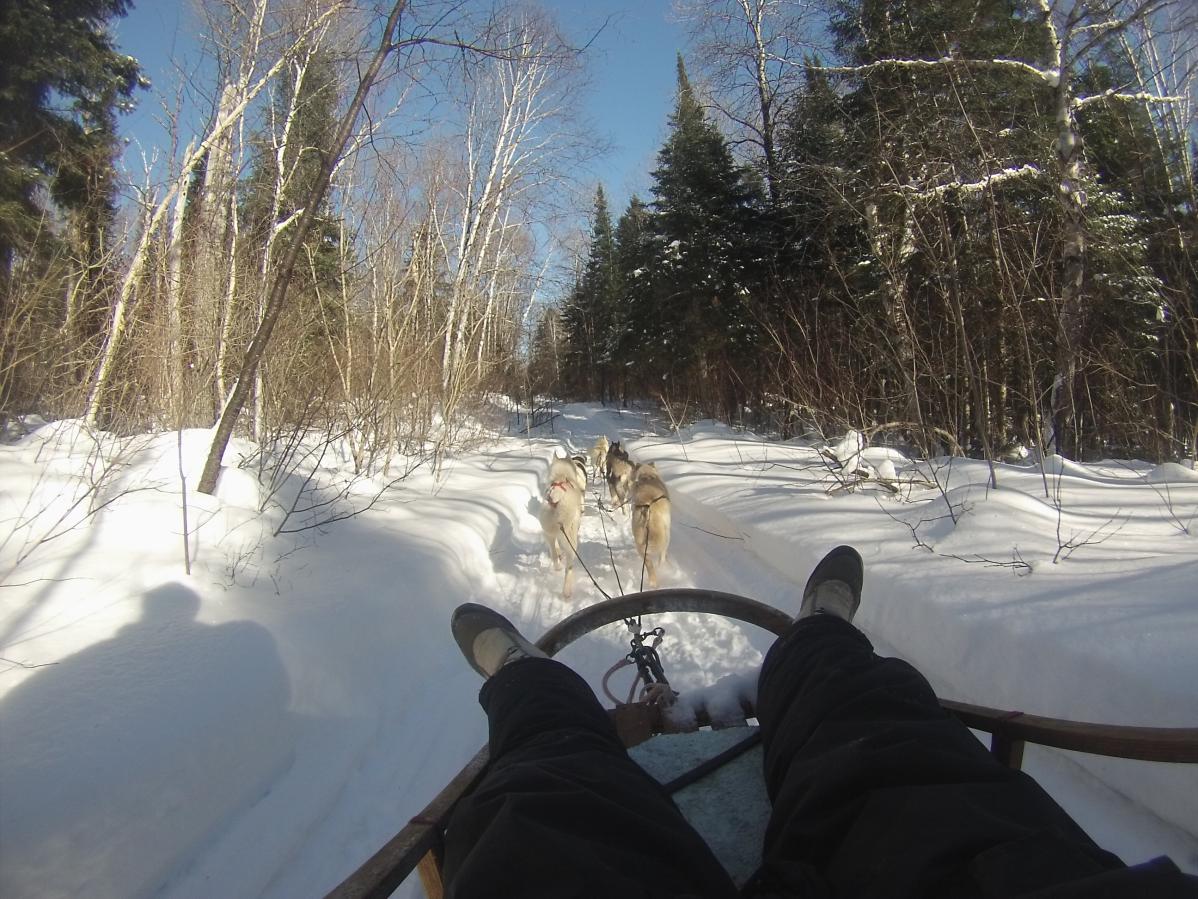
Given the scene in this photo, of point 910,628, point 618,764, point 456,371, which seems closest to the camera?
point 618,764

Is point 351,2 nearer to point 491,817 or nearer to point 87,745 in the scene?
point 87,745

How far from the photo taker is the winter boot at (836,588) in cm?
215

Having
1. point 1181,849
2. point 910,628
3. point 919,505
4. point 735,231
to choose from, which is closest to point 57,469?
point 910,628

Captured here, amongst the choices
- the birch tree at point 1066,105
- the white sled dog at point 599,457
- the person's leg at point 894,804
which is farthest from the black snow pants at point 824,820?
the white sled dog at point 599,457

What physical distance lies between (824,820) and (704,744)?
872 millimetres

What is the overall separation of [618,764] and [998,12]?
12.1 meters

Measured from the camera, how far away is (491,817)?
3.59 feet

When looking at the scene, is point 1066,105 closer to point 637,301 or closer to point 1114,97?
point 1114,97

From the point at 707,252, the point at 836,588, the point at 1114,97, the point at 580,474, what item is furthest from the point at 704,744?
the point at 707,252

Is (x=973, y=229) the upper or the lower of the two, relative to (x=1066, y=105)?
lower

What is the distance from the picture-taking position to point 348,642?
3.34 m

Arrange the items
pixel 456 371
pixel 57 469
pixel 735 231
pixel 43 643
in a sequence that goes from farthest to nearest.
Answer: pixel 735 231, pixel 456 371, pixel 57 469, pixel 43 643

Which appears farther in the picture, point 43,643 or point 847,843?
point 43,643

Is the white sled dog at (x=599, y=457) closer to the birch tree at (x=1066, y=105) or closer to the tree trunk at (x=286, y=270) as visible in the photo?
the birch tree at (x=1066, y=105)
